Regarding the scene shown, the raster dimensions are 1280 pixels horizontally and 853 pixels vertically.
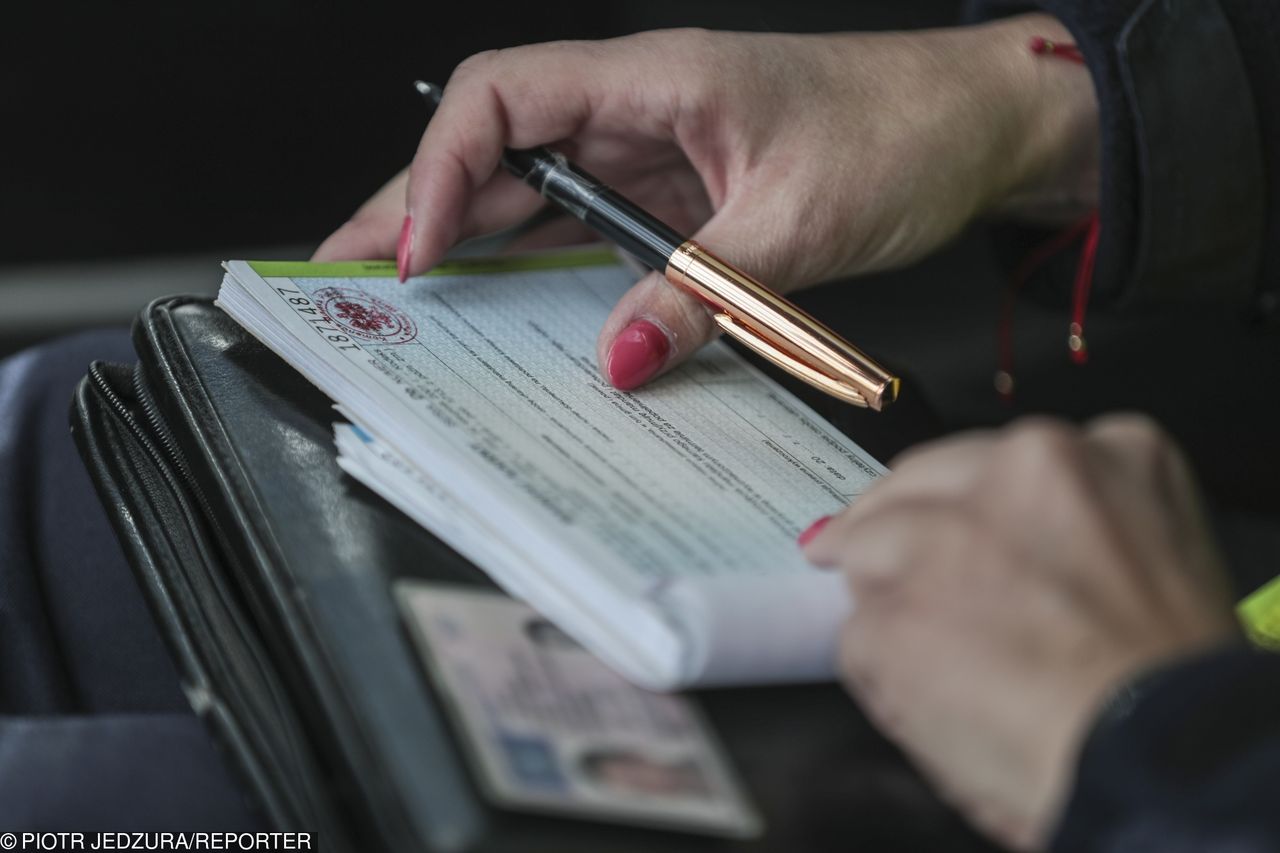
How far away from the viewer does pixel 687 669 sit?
1.31 feet

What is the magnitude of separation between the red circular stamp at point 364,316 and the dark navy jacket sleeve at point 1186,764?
1.24ft

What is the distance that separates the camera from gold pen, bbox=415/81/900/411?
1.99ft

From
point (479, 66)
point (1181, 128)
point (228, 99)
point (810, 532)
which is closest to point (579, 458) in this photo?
point (810, 532)

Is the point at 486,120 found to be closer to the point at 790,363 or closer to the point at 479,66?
the point at 479,66

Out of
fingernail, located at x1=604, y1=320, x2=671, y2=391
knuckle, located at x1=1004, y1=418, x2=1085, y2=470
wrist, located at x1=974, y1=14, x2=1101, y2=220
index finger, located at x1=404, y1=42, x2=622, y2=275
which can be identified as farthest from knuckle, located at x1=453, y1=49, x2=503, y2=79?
knuckle, located at x1=1004, y1=418, x2=1085, y2=470

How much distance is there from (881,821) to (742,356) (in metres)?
0.35

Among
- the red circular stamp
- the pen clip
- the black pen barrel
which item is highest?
the black pen barrel

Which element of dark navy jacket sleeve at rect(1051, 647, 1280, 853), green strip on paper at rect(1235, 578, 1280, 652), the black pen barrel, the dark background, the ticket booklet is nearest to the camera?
dark navy jacket sleeve at rect(1051, 647, 1280, 853)

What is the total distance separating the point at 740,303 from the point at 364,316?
7.6 inches

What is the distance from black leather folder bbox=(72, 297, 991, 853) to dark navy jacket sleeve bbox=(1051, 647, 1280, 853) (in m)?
0.06

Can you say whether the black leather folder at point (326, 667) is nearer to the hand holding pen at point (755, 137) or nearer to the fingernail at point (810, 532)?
the fingernail at point (810, 532)

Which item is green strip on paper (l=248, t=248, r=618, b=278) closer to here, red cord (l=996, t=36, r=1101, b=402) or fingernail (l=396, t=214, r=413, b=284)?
fingernail (l=396, t=214, r=413, b=284)

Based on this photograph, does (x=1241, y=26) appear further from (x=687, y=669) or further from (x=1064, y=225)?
(x=687, y=669)

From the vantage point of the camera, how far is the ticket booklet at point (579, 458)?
0.42 metres
